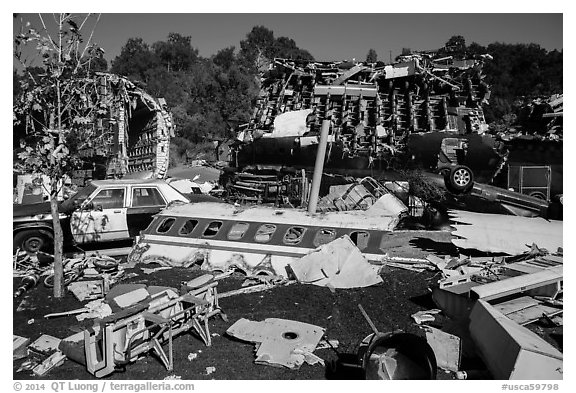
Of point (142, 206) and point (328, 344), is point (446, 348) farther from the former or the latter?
point (142, 206)

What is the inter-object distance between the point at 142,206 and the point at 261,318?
19.4 feet

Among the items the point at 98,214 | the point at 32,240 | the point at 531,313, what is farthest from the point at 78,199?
the point at 531,313

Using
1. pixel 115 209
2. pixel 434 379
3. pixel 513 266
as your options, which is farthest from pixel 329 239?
pixel 115 209

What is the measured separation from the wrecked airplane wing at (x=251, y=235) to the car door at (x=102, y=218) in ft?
4.60

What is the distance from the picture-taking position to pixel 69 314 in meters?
7.70

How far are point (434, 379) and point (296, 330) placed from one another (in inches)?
87.8

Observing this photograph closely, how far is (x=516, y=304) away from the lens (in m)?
6.75

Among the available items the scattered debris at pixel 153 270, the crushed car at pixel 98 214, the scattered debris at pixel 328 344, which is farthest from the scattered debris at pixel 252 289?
the crushed car at pixel 98 214

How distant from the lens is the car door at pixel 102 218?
11.3m

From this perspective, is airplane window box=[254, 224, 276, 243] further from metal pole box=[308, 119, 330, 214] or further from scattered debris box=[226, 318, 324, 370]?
scattered debris box=[226, 318, 324, 370]

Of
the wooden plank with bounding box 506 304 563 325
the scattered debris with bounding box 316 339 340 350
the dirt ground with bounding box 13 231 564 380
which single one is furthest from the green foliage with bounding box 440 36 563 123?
the scattered debris with bounding box 316 339 340 350

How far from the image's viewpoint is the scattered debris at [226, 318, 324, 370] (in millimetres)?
5996

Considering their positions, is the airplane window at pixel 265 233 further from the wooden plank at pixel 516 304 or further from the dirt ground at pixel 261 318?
the wooden plank at pixel 516 304

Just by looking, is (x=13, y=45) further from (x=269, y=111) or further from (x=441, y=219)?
(x=269, y=111)
